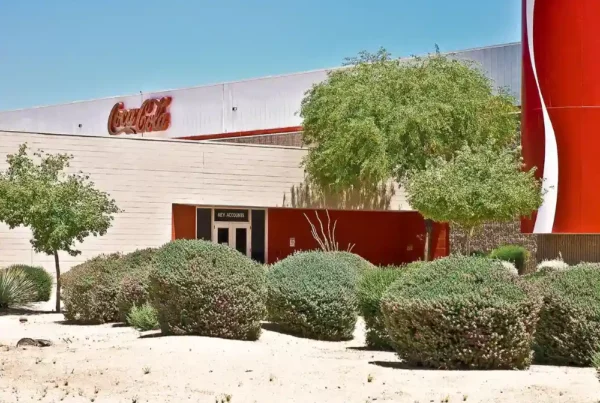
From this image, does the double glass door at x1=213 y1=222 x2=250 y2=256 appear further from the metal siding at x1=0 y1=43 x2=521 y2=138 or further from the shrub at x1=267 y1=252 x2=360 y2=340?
the shrub at x1=267 y1=252 x2=360 y2=340

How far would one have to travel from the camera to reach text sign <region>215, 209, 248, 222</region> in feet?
148

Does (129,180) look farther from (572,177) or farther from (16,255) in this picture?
(572,177)

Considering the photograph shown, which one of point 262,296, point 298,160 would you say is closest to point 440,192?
point 298,160

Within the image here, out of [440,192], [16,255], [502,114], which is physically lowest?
[16,255]

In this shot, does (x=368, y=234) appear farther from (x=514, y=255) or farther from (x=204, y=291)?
(x=204, y=291)

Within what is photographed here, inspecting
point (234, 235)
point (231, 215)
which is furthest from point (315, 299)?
point (234, 235)

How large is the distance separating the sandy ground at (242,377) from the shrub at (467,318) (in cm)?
33

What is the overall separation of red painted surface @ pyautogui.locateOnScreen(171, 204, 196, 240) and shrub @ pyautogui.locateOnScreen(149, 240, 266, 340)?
2557 cm

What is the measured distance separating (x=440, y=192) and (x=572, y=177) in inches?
176

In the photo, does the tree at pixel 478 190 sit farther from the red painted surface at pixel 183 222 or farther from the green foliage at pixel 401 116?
the red painted surface at pixel 183 222

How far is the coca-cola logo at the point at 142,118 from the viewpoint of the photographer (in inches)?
2393

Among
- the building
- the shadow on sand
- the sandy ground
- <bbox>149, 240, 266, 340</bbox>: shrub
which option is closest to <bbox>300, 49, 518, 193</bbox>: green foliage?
the building

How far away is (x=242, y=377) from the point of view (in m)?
13.4

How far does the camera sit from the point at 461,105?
139ft
